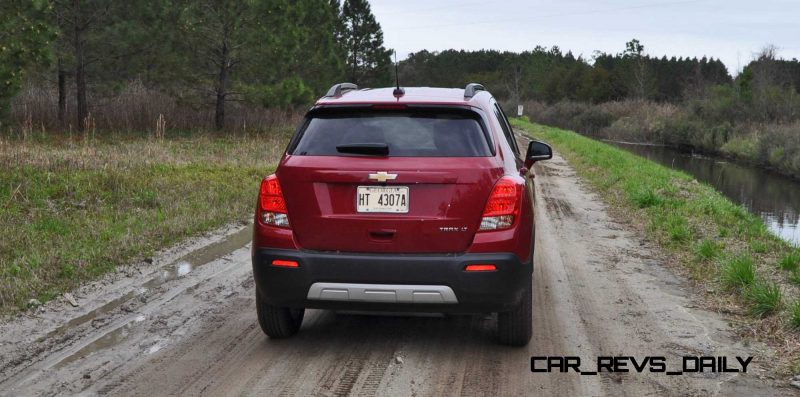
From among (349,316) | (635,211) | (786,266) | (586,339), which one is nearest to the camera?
(586,339)

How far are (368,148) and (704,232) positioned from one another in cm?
657

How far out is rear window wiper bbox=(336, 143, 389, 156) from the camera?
467 centimetres

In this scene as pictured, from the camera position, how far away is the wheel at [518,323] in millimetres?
4941

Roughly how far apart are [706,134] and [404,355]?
39389mm

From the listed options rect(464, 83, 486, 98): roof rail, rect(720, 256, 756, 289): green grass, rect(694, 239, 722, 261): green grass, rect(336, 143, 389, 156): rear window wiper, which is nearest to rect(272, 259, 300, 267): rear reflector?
rect(336, 143, 389, 156): rear window wiper

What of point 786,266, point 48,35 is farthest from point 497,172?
point 48,35

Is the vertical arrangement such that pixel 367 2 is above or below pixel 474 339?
above

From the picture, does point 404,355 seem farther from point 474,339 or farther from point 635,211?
point 635,211

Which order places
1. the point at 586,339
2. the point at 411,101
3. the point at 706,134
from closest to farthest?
1. the point at 411,101
2. the point at 586,339
3. the point at 706,134

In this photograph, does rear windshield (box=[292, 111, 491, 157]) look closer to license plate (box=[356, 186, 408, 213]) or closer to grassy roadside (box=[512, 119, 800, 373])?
license plate (box=[356, 186, 408, 213])

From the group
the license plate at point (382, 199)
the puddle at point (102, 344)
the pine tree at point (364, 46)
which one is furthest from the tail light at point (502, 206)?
the pine tree at point (364, 46)

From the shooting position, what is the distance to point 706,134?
4056 cm

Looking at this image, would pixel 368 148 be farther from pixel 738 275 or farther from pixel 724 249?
pixel 724 249

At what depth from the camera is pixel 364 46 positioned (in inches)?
2510
